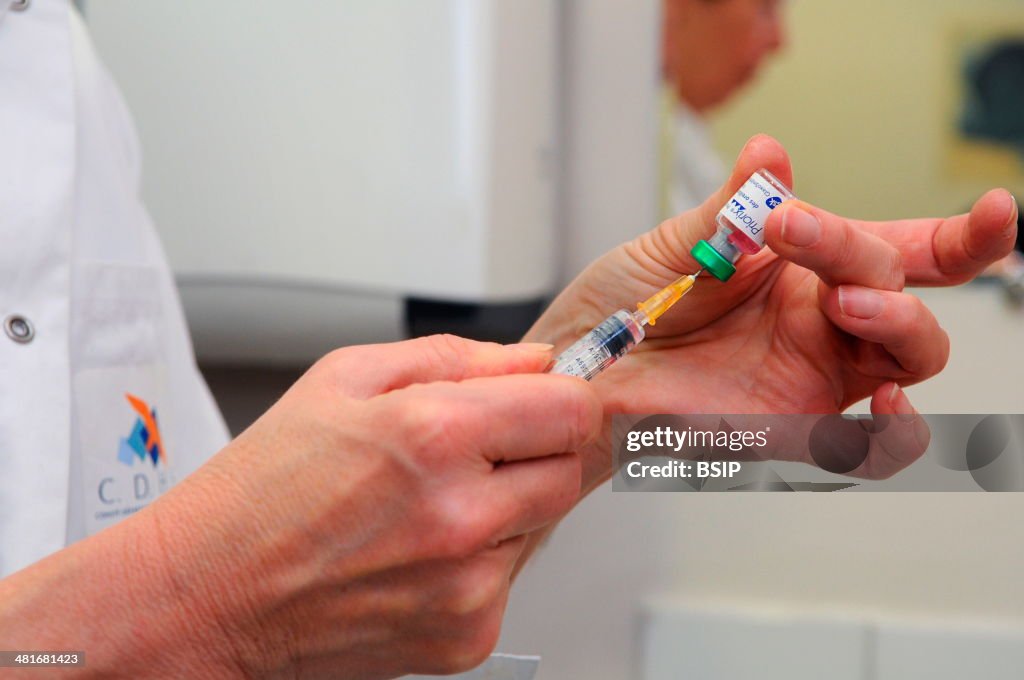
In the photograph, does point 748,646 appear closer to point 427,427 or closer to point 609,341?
point 609,341

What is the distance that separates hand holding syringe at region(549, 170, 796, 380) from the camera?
1.78ft

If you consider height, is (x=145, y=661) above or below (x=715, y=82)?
below

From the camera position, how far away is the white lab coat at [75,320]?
67cm

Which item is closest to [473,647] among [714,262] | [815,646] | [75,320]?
[714,262]

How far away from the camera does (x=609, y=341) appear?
553 millimetres

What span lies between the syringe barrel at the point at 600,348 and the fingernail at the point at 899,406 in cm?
19

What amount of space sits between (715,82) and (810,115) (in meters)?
0.12

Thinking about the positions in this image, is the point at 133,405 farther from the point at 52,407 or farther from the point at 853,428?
the point at 853,428

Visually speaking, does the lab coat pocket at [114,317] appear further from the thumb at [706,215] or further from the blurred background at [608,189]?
the thumb at [706,215]

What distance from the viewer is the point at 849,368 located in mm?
633

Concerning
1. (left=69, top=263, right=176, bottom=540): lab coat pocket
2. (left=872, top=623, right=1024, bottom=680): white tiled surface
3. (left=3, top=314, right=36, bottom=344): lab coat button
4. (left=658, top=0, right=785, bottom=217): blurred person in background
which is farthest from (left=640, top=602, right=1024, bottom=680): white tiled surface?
(left=3, top=314, right=36, bottom=344): lab coat button

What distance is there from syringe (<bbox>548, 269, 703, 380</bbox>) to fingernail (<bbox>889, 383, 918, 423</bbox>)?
17cm

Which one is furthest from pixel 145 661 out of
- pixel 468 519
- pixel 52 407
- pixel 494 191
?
pixel 494 191

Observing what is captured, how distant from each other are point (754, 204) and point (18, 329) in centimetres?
57
